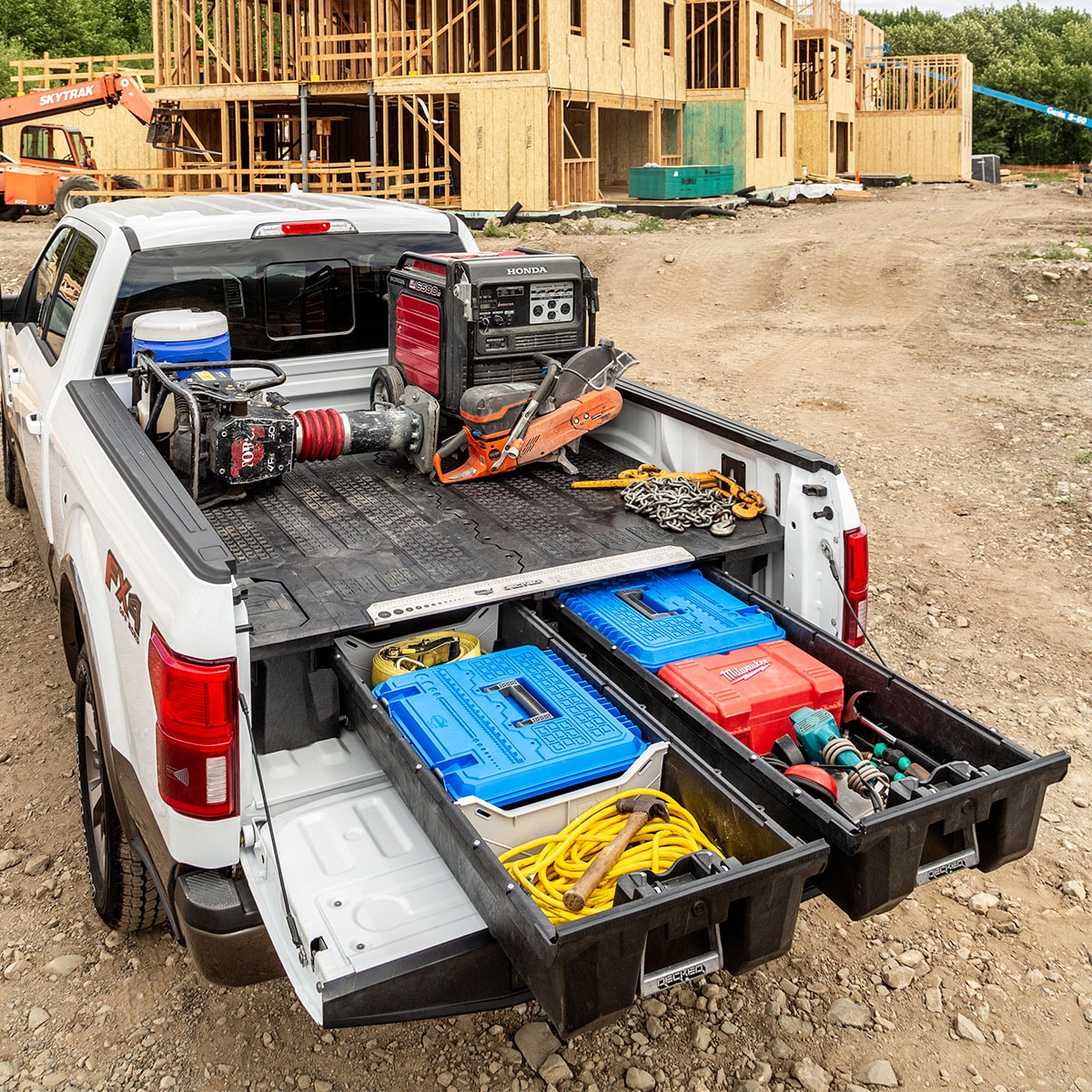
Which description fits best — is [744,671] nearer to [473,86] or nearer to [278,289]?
[278,289]

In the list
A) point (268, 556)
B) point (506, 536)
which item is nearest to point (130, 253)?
point (268, 556)

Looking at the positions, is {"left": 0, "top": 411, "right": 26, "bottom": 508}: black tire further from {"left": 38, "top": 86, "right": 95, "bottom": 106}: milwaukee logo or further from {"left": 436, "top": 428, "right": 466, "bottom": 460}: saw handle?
{"left": 38, "top": 86, "right": 95, "bottom": 106}: milwaukee logo

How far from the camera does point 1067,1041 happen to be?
3.42 m

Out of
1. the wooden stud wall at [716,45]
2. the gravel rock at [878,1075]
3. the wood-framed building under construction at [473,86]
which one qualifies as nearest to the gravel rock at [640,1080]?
the gravel rock at [878,1075]

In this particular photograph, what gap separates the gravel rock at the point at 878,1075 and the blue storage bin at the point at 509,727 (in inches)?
45.8

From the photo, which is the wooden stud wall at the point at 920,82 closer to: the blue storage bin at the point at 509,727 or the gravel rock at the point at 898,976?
the gravel rock at the point at 898,976

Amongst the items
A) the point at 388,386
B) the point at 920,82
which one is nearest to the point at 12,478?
the point at 388,386

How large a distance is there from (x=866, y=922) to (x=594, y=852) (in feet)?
4.98

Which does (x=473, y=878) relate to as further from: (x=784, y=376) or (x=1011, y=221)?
(x=1011, y=221)

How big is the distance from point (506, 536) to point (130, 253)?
1985mm

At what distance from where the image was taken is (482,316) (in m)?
5.00

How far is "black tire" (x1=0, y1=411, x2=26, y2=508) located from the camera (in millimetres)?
6996

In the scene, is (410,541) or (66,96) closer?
(410,541)

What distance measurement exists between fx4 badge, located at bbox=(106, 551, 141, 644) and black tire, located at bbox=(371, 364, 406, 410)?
2.12m
